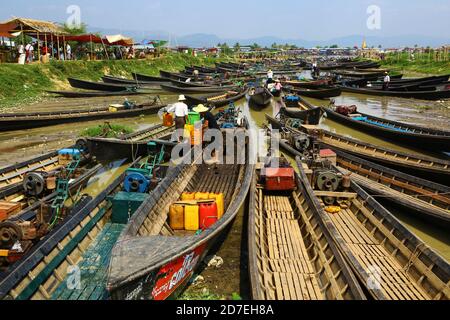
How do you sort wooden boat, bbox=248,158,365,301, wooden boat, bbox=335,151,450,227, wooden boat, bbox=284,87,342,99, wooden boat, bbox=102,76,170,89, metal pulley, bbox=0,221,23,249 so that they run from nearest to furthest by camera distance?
wooden boat, bbox=248,158,365,301 < metal pulley, bbox=0,221,23,249 < wooden boat, bbox=335,151,450,227 < wooden boat, bbox=284,87,342,99 < wooden boat, bbox=102,76,170,89

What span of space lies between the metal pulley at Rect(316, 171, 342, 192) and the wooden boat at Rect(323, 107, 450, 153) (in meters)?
7.07

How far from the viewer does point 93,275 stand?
6.36m

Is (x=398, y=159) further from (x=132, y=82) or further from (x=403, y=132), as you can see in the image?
(x=132, y=82)

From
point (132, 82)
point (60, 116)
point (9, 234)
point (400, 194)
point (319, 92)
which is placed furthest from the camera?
point (132, 82)

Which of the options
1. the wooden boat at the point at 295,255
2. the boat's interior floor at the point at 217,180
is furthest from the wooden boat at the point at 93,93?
the wooden boat at the point at 295,255

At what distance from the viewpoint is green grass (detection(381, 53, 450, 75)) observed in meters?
50.3

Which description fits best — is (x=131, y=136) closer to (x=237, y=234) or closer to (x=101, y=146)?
(x=101, y=146)

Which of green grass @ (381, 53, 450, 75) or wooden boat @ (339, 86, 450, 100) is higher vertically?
green grass @ (381, 53, 450, 75)

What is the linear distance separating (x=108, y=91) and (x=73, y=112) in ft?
42.4

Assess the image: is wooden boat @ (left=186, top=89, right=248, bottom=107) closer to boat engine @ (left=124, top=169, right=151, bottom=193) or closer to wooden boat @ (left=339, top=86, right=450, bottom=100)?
wooden boat @ (left=339, top=86, right=450, bottom=100)

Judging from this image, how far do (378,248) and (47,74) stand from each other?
32701 mm

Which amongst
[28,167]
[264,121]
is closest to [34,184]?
[28,167]

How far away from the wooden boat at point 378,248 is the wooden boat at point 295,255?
271mm

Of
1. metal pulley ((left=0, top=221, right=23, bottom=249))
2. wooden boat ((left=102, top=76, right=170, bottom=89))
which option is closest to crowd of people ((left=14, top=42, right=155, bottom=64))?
wooden boat ((left=102, top=76, right=170, bottom=89))
